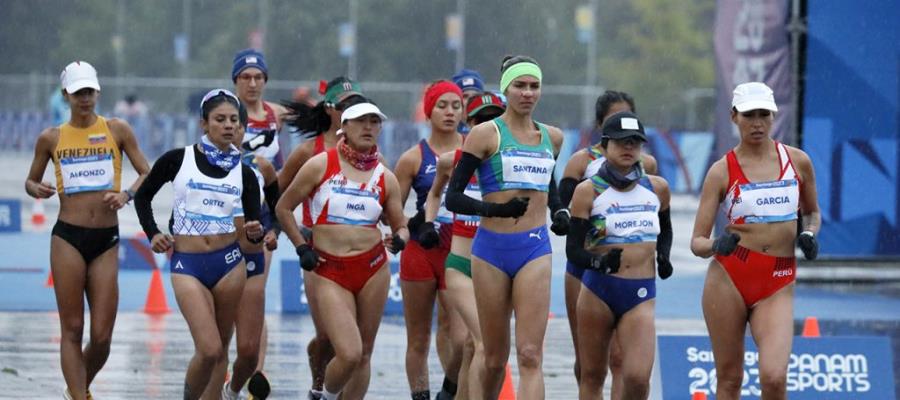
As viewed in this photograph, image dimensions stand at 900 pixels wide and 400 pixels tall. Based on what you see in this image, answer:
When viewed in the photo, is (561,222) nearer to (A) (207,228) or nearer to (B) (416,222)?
(B) (416,222)

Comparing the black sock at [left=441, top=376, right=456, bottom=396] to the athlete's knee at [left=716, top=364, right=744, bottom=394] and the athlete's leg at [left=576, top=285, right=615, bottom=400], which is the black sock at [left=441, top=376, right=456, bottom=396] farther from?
the athlete's knee at [left=716, top=364, right=744, bottom=394]

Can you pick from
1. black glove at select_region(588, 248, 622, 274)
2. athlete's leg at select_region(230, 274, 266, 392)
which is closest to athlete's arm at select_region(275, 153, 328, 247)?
athlete's leg at select_region(230, 274, 266, 392)

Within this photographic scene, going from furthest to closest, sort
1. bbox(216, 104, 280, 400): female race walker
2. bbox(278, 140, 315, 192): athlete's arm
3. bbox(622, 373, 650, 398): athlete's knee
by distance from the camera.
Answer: bbox(278, 140, 315, 192): athlete's arm
bbox(216, 104, 280, 400): female race walker
bbox(622, 373, 650, 398): athlete's knee

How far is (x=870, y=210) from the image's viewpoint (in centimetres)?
2145

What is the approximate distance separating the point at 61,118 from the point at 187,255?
1188 inches

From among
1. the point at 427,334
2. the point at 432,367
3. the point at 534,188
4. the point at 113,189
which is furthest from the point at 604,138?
the point at 432,367

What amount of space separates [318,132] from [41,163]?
1858 mm

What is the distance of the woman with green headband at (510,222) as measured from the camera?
9805 mm

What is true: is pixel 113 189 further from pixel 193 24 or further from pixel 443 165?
pixel 193 24

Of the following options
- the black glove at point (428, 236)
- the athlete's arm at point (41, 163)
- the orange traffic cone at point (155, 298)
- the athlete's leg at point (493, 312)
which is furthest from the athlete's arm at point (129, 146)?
the orange traffic cone at point (155, 298)

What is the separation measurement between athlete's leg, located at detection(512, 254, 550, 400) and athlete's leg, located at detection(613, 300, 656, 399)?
0.47m

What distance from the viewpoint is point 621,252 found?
9.77 m

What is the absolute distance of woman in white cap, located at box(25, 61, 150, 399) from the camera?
10719 millimetres

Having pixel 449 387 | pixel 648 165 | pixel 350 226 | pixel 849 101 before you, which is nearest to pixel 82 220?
pixel 350 226
